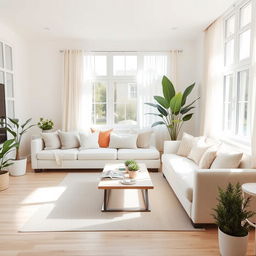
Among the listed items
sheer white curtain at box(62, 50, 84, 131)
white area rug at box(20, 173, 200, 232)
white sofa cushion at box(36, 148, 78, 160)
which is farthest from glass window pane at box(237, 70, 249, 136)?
sheer white curtain at box(62, 50, 84, 131)

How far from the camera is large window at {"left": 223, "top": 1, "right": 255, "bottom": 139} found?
355 centimetres

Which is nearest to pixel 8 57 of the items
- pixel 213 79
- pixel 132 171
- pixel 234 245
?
pixel 132 171

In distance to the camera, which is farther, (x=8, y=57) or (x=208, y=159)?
(x=8, y=57)

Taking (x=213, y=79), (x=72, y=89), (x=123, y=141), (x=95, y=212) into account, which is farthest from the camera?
(x=72, y=89)

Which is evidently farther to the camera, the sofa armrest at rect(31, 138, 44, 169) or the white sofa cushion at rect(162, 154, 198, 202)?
the sofa armrest at rect(31, 138, 44, 169)

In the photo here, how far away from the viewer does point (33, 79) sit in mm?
5809

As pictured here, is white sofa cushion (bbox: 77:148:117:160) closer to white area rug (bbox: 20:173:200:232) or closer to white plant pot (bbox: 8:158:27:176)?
white area rug (bbox: 20:173:200:232)

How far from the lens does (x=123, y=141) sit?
5.04 meters

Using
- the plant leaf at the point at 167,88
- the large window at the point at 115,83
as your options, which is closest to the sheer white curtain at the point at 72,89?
the large window at the point at 115,83

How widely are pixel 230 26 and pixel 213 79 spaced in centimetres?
91

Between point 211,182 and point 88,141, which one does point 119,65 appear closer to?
point 88,141

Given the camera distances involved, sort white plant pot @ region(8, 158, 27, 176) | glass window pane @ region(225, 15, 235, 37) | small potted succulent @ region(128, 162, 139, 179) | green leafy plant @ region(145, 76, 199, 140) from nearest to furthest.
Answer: small potted succulent @ region(128, 162, 139, 179) < glass window pane @ region(225, 15, 235, 37) < white plant pot @ region(8, 158, 27, 176) < green leafy plant @ region(145, 76, 199, 140)

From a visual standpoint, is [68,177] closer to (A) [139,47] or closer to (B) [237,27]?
(A) [139,47]

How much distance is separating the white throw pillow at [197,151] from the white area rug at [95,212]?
0.63m
